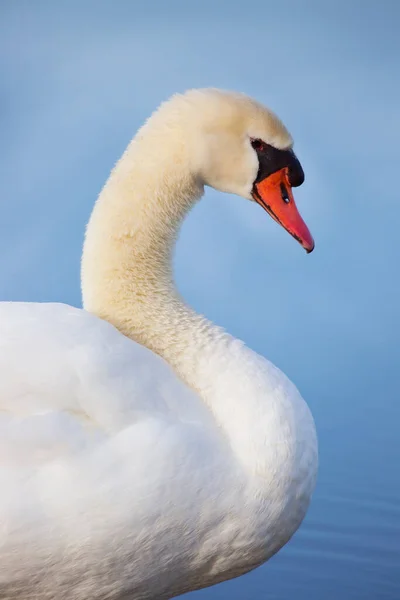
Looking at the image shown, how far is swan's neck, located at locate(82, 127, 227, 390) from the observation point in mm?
3410

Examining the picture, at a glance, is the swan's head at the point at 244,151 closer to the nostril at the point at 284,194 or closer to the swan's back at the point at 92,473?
the nostril at the point at 284,194

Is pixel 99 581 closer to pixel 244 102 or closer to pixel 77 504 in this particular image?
pixel 77 504

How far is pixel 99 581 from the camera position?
298 cm

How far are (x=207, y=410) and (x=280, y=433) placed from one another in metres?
0.24

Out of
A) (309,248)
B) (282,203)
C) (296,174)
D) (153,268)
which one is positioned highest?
(296,174)

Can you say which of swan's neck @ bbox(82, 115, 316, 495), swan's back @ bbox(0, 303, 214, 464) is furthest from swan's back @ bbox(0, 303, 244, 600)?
swan's neck @ bbox(82, 115, 316, 495)

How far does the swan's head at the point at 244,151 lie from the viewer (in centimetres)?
341

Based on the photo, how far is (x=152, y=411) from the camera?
9.70ft

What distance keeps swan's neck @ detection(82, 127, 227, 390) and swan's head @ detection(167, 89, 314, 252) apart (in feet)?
0.27

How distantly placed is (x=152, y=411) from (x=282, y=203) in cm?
97

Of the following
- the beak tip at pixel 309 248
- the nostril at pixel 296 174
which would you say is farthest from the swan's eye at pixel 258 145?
the beak tip at pixel 309 248

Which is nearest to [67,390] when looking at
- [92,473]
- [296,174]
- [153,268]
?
[92,473]

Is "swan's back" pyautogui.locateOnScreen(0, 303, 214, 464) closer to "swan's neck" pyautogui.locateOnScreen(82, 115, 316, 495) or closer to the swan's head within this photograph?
"swan's neck" pyautogui.locateOnScreen(82, 115, 316, 495)

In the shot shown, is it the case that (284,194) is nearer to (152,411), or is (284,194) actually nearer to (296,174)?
(296,174)
